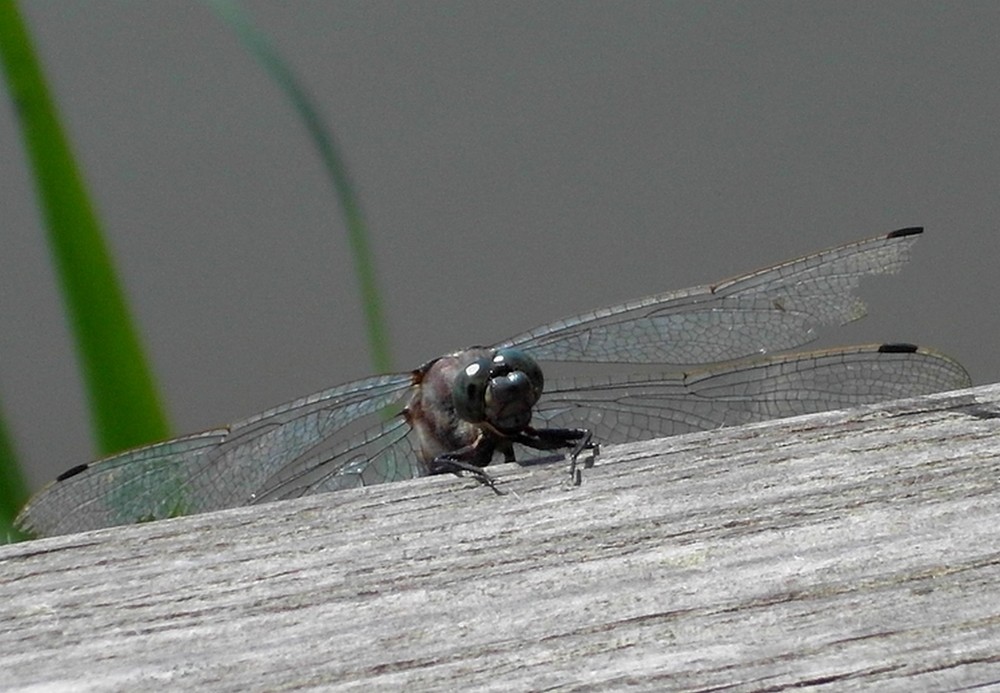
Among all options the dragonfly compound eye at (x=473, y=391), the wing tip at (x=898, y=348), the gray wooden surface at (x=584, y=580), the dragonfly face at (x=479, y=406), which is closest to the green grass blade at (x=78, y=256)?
the dragonfly face at (x=479, y=406)

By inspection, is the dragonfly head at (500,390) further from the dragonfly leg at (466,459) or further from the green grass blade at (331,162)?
the green grass blade at (331,162)

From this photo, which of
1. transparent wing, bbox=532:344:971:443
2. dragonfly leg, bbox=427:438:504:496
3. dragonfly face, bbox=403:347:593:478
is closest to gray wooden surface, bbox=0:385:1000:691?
dragonfly leg, bbox=427:438:504:496

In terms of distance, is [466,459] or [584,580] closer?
[584,580]

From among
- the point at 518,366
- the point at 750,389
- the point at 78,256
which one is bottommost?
the point at 750,389

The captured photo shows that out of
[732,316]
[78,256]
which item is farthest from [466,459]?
[78,256]

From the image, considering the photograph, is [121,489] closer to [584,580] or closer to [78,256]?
[78,256]

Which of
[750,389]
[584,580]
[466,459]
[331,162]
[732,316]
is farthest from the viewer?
[331,162]
